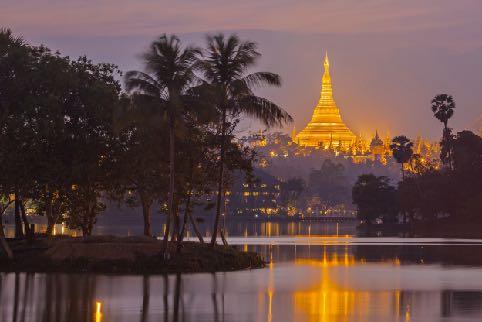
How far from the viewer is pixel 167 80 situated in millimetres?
62906

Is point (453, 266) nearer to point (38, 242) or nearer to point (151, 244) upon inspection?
point (151, 244)

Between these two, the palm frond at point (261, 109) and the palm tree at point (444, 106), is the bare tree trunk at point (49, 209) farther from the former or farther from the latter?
the palm tree at point (444, 106)

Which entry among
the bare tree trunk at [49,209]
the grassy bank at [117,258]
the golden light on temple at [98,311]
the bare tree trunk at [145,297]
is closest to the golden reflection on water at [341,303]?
the bare tree trunk at [145,297]

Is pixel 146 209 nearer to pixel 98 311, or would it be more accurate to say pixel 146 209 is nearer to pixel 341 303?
pixel 341 303

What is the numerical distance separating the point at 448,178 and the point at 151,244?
107282 mm

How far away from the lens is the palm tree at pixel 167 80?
62.4 m

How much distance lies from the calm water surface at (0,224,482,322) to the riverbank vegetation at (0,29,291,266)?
7544 mm

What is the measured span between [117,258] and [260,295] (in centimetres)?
1612

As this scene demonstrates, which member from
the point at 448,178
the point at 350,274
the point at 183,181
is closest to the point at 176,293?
the point at 350,274

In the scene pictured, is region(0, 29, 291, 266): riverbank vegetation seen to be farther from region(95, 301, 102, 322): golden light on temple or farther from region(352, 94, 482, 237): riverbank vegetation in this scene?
region(352, 94, 482, 237): riverbank vegetation

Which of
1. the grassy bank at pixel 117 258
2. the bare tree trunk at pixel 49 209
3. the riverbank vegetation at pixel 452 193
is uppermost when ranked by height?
the riverbank vegetation at pixel 452 193

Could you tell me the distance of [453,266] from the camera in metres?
68.6

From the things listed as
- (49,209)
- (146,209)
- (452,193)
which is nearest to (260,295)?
(49,209)

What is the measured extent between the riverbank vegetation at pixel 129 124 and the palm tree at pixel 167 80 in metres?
0.05
